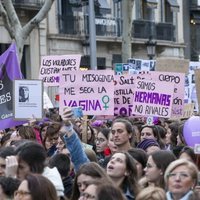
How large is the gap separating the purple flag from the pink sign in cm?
182

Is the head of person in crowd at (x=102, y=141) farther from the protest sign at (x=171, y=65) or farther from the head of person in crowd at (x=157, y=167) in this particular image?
the protest sign at (x=171, y=65)

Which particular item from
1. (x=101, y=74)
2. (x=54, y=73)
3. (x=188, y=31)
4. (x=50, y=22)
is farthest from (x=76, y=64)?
(x=188, y=31)

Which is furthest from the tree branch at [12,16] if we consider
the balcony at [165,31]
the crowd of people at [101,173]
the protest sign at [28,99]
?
the balcony at [165,31]

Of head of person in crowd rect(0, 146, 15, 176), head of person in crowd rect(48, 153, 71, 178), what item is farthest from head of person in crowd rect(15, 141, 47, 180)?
head of person in crowd rect(48, 153, 71, 178)

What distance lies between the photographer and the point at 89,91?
12.4 m

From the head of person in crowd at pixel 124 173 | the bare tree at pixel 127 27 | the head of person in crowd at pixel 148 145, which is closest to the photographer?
the head of person in crowd at pixel 124 173

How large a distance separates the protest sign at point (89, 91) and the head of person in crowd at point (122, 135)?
8.18ft

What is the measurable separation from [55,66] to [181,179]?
941cm

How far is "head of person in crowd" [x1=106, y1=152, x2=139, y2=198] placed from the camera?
24.2 ft

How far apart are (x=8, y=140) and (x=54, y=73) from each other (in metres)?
4.56

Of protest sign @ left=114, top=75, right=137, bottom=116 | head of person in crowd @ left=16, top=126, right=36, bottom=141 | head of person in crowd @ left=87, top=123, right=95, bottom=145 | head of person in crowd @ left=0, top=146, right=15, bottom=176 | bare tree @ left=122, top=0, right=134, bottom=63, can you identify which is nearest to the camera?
head of person in crowd @ left=0, top=146, right=15, bottom=176

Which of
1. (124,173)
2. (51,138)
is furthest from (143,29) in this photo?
(124,173)

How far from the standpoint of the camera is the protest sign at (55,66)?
611 inches

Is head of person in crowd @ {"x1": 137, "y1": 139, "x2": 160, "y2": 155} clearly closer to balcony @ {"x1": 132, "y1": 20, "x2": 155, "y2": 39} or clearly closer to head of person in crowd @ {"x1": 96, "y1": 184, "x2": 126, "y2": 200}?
head of person in crowd @ {"x1": 96, "y1": 184, "x2": 126, "y2": 200}
